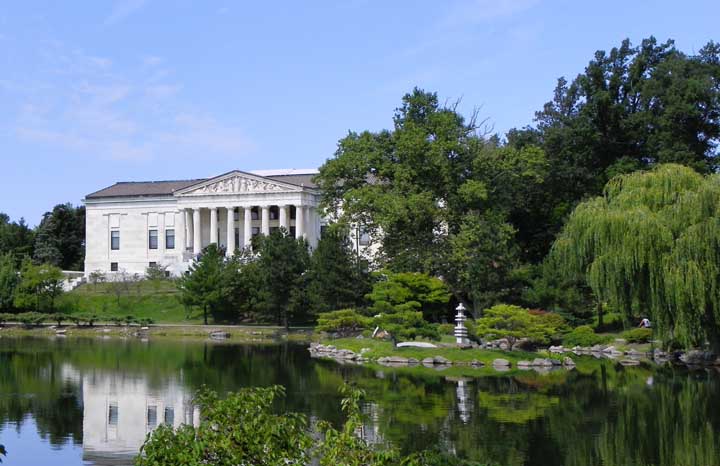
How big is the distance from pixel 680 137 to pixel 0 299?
42012mm

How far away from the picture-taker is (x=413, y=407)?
71.9 feet

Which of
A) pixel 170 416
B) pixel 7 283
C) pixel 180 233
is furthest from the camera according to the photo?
pixel 180 233

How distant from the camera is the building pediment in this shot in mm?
75062

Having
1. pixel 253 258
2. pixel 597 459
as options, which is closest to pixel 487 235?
pixel 253 258

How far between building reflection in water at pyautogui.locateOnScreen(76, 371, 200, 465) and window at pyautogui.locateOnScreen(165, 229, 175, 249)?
2032 inches

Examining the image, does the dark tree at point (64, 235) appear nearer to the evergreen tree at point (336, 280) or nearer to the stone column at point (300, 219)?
the stone column at point (300, 219)

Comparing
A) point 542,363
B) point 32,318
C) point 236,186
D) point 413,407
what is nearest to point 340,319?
point 542,363

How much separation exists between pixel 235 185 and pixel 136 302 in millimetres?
17168

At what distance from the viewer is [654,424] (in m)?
19.8

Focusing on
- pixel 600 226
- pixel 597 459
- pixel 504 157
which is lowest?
pixel 597 459

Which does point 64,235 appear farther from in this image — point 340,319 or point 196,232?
point 340,319

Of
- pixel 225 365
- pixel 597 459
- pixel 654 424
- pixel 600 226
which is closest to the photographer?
pixel 597 459

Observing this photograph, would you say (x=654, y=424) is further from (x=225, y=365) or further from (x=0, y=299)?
(x=0, y=299)

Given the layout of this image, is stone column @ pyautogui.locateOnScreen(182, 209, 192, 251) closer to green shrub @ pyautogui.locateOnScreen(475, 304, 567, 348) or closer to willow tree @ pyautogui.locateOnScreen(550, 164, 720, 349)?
green shrub @ pyautogui.locateOnScreen(475, 304, 567, 348)
